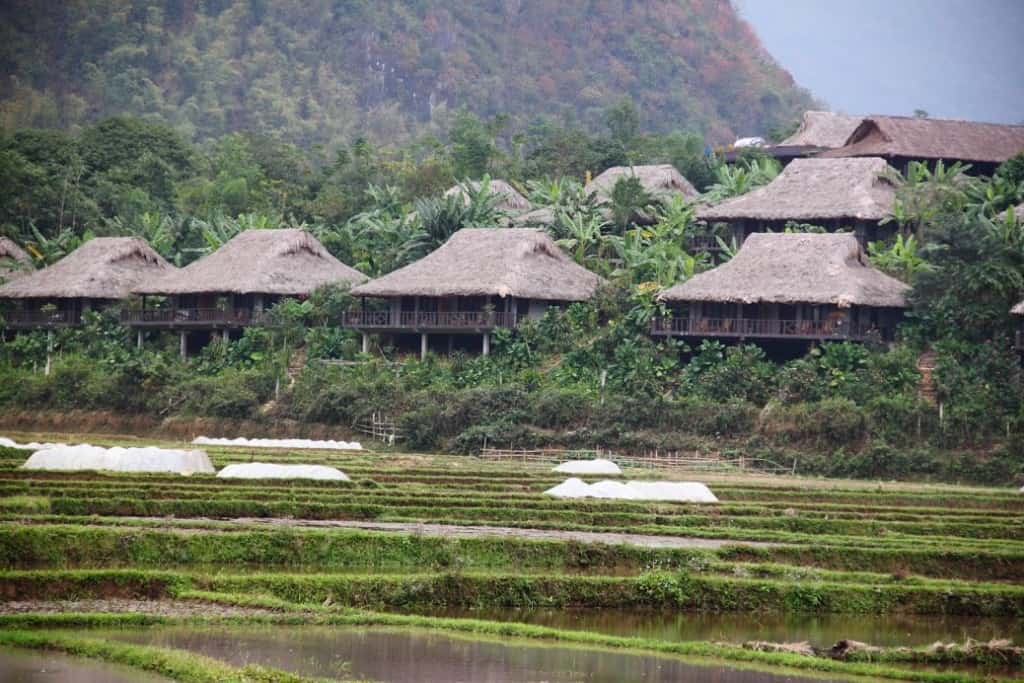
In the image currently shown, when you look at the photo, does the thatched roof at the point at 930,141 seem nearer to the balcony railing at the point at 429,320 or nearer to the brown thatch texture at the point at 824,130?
the brown thatch texture at the point at 824,130

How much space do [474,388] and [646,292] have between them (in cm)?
651

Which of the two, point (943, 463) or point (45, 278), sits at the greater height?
point (45, 278)

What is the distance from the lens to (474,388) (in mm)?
55281

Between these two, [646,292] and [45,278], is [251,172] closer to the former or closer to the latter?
[45,278]

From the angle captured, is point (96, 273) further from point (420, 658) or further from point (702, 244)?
point (420, 658)

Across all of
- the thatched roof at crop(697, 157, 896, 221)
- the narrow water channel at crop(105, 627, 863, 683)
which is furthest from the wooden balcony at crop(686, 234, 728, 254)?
the narrow water channel at crop(105, 627, 863, 683)

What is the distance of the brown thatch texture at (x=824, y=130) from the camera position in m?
72.6

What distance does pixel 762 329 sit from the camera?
53781 mm

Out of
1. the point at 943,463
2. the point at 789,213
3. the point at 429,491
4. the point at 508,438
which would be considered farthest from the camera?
the point at 789,213

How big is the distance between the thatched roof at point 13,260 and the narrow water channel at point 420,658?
49518 millimetres

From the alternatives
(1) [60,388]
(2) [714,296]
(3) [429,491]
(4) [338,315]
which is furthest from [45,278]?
(3) [429,491]

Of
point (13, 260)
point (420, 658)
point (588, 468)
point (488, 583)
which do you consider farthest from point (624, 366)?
point (420, 658)

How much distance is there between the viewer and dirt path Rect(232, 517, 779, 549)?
30703mm

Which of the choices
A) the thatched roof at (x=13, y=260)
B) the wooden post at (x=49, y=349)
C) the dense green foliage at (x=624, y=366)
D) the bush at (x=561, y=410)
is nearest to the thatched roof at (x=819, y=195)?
the dense green foliage at (x=624, y=366)
